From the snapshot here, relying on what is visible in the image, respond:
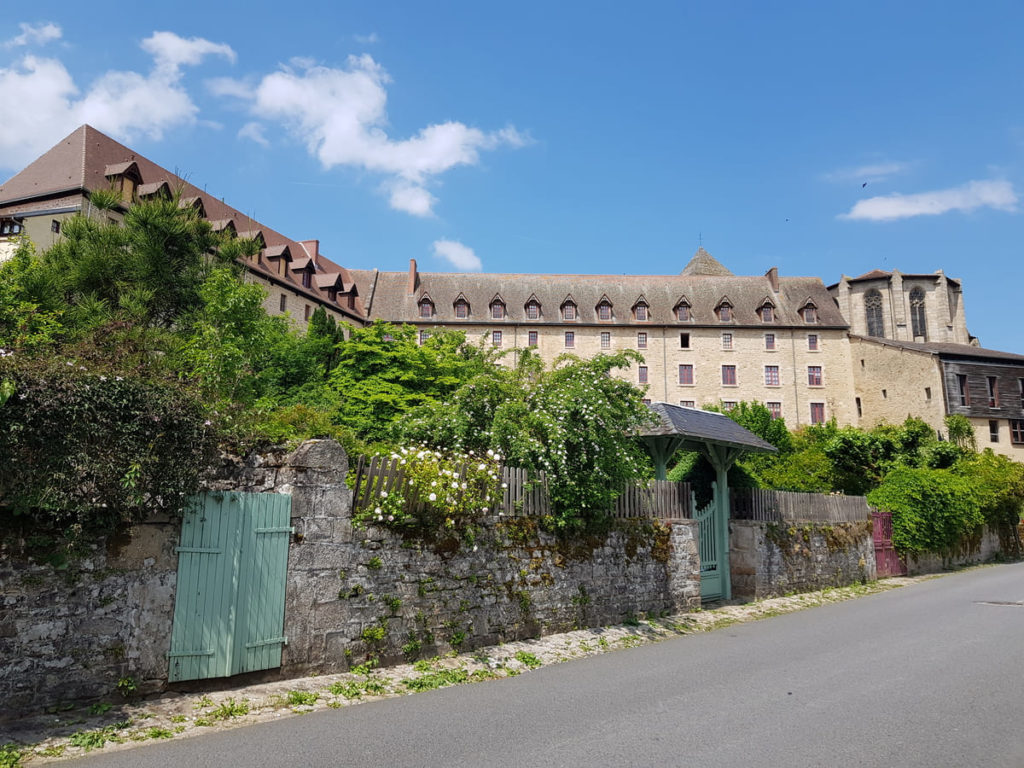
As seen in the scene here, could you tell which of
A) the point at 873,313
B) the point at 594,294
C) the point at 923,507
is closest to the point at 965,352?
the point at 873,313

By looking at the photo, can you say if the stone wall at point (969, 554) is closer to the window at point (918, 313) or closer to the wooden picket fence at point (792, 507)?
the wooden picket fence at point (792, 507)

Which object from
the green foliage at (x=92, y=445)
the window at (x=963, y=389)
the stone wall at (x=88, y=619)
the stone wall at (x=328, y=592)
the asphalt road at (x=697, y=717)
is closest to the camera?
the asphalt road at (x=697, y=717)

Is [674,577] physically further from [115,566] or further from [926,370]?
[926,370]

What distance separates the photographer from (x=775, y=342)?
5284 centimetres

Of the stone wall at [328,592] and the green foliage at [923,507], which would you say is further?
the green foliage at [923,507]

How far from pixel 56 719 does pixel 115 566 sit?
122cm

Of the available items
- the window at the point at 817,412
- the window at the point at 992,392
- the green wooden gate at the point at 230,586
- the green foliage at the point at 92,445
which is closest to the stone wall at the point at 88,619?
the green wooden gate at the point at 230,586

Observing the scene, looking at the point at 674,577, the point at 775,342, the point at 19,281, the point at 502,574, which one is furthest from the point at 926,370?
the point at 19,281

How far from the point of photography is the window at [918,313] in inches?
2628

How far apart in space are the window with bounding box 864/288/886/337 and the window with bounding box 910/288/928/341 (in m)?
2.75

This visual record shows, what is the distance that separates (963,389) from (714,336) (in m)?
16.7

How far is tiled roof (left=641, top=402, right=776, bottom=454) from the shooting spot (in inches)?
523

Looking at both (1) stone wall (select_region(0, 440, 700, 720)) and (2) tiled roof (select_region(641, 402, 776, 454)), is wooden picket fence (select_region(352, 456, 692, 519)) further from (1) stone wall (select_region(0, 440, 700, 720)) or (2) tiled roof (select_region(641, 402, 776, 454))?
(2) tiled roof (select_region(641, 402, 776, 454))

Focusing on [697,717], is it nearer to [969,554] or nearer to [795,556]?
[795,556]
